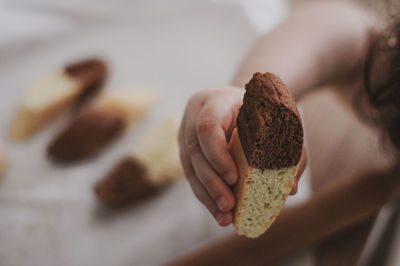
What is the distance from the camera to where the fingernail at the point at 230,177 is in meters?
0.23

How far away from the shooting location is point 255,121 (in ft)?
0.63

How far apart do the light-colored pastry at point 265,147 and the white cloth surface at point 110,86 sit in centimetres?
16

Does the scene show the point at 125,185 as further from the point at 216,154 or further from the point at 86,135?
the point at 216,154

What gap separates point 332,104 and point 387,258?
0.26 metres

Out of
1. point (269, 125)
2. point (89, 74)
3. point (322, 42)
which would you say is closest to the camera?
point (269, 125)

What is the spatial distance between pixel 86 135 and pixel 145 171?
104 mm

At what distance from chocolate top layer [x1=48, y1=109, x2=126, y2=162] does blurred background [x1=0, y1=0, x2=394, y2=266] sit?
0.01 metres

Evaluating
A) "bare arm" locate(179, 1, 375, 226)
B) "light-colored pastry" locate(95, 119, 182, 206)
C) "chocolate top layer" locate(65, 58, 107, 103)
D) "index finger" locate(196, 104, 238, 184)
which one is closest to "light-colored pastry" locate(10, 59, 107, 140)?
"chocolate top layer" locate(65, 58, 107, 103)

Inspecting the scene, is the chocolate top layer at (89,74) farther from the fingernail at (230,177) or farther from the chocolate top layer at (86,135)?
the fingernail at (230,177)

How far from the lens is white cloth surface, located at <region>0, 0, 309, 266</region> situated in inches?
18.0

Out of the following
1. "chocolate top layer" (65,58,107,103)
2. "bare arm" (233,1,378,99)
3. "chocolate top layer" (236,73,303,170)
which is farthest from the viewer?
"chocolate top layer" (65,58,107,103)

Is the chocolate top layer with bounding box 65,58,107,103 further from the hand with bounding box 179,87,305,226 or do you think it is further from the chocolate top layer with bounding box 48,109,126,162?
the hand with bounding box 179,87,305,226

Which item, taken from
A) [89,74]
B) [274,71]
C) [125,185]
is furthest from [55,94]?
[274,71]

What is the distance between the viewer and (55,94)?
0.56 metres
